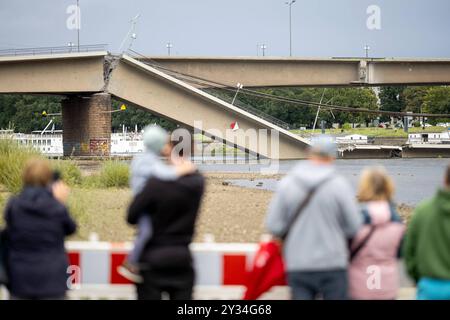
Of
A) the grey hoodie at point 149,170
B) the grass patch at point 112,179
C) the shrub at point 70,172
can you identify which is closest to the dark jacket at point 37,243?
the grey hoodie at point 149,170

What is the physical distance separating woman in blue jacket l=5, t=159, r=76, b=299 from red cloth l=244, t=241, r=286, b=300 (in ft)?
5.58

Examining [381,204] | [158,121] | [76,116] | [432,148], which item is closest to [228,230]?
[381,204]

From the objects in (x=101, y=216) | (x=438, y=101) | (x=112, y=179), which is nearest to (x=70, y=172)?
(x=112, y=179)

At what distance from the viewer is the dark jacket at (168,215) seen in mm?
6922

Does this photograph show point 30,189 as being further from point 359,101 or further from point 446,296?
point 359,101

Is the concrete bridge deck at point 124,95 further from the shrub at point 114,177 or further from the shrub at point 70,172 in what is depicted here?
the shrub at point 114,177

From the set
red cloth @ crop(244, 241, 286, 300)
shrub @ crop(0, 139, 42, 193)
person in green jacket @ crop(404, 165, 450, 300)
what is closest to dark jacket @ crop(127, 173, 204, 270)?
red cloth @ crop(244, 241, 286, 300)

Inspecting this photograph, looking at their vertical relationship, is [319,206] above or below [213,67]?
below

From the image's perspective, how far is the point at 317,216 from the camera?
21.8ft

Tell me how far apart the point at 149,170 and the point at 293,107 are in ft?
359

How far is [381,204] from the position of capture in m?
7.05

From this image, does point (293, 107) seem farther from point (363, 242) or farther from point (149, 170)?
point (363, 242)

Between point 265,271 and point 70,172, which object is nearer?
point 265,271

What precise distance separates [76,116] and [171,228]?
48.9m
